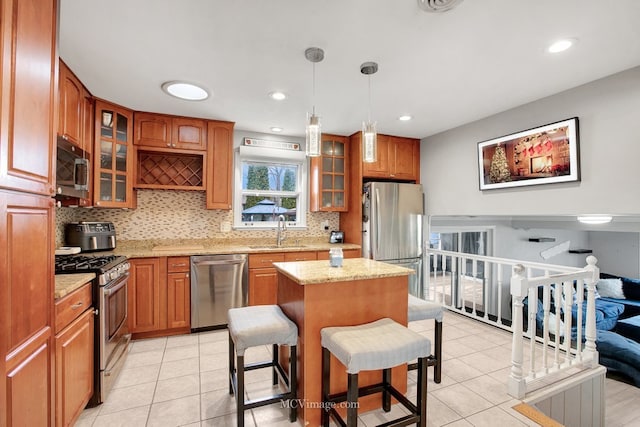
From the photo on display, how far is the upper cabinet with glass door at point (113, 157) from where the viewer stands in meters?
2.94

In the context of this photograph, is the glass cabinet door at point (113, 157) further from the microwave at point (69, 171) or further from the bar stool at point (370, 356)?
the bar stool at point (370, 356)

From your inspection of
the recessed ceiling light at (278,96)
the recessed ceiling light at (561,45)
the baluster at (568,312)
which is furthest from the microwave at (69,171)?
the baluster at (568,312)

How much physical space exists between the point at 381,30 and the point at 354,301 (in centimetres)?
176

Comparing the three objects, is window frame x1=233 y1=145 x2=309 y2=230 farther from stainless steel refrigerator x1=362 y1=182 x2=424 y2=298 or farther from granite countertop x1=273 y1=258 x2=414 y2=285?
granite countertop x1=273 y1=258 x2=414 y2=285

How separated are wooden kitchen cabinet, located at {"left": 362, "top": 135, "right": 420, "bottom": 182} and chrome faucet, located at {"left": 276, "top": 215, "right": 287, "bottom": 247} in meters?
1.35

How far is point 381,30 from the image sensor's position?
181 cm

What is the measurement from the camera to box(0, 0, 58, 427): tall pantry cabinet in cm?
105

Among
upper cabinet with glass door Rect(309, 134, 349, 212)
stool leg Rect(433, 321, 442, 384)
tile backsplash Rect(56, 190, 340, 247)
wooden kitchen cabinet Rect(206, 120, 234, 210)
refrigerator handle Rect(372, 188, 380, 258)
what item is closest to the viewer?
stool leg Rect(433, 321, 442, 384)

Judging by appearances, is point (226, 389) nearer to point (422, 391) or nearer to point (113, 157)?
point (422, 391)

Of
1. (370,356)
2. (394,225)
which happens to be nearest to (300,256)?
(394,225)

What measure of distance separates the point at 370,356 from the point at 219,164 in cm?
296

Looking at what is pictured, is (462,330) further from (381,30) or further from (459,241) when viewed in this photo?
(381,30)

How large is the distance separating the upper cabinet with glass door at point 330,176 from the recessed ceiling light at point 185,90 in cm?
181

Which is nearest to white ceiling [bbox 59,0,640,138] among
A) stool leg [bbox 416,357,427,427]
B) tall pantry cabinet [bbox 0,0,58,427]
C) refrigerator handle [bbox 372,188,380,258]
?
tall pantry cabinet [bbox 0,0,58,427]
